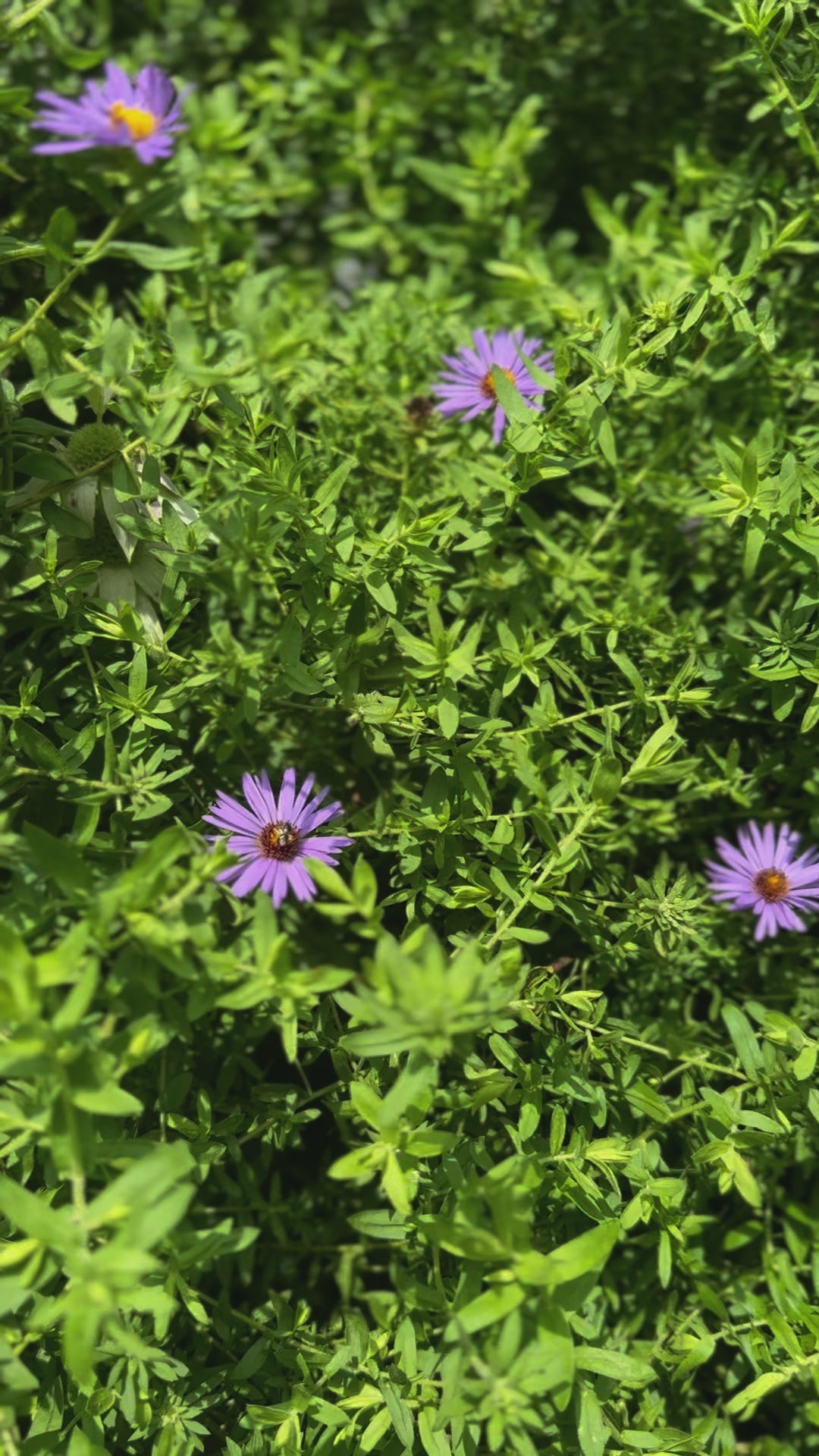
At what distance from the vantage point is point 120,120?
751 mm

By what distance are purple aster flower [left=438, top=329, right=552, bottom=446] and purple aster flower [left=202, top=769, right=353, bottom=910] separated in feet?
1.40

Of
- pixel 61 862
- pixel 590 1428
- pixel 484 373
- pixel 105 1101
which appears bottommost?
pixel 590 1428

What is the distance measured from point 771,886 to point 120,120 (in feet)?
2.68

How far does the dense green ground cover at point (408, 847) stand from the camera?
0.68m

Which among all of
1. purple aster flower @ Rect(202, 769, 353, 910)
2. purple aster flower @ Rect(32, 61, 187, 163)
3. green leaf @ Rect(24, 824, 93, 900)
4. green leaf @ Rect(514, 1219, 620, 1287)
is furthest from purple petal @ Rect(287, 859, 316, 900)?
purple aster flower @ Rect(32, 61, 187, 163)

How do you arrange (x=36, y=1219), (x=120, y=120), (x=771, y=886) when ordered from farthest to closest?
(x=771, y=886) < (x=120, y=120) < (x=36, y=1219)

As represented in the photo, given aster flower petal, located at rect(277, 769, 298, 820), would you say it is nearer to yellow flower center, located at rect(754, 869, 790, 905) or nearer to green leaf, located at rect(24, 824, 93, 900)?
green leaf, located at rect(24, 824, 93, 900)

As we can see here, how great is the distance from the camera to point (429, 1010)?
614 millimetres

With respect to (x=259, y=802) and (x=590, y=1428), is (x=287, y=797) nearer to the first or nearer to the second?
(x=259, y=802)

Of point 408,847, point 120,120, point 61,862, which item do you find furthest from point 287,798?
point 120,120

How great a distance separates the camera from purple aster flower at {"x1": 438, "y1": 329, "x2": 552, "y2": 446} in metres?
1.14

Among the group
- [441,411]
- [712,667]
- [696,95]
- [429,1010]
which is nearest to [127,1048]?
[429,1010]

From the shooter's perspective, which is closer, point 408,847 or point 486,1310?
point 486,1310

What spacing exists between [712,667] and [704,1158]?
432 millimetres
